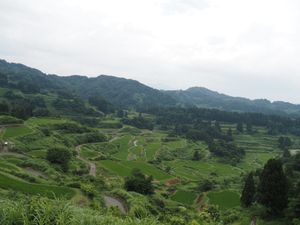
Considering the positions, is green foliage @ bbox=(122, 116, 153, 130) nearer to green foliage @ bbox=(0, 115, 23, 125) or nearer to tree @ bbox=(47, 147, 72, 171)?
green foliage @ bbox=(0, 115, 23, 125)

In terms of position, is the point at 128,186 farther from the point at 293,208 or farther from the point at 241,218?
the point at 293,208

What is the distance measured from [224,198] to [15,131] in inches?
1460

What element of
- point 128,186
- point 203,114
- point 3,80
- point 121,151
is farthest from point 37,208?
point 203,114

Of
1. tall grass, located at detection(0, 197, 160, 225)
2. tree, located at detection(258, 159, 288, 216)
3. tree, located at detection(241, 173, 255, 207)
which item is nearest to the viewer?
tall grass, located at detection(0, 197, 160, 225)

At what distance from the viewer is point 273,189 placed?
27172mm

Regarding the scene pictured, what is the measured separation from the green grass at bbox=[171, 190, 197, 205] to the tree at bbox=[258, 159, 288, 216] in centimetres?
1532

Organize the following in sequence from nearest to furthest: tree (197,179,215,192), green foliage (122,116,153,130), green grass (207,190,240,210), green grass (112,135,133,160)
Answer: green grass (207,190,240,210), tree (197,179,215,192), green grass (112,135,133,160), green foliage (122,116,153,130)

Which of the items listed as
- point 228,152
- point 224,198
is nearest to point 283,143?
point 228,152

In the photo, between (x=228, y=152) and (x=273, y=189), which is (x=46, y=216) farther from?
(x=228, y=152)

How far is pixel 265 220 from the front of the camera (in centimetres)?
2658

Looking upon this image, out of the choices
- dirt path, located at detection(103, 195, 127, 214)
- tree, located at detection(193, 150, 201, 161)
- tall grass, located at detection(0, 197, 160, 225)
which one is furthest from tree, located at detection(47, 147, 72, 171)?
tree, located at detection(193, 150, 201, 161)

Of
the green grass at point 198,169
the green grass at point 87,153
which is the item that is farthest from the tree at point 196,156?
the green grass at point 87,153

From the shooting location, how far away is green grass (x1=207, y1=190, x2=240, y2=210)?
132 ft

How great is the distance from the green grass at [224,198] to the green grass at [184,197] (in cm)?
207
